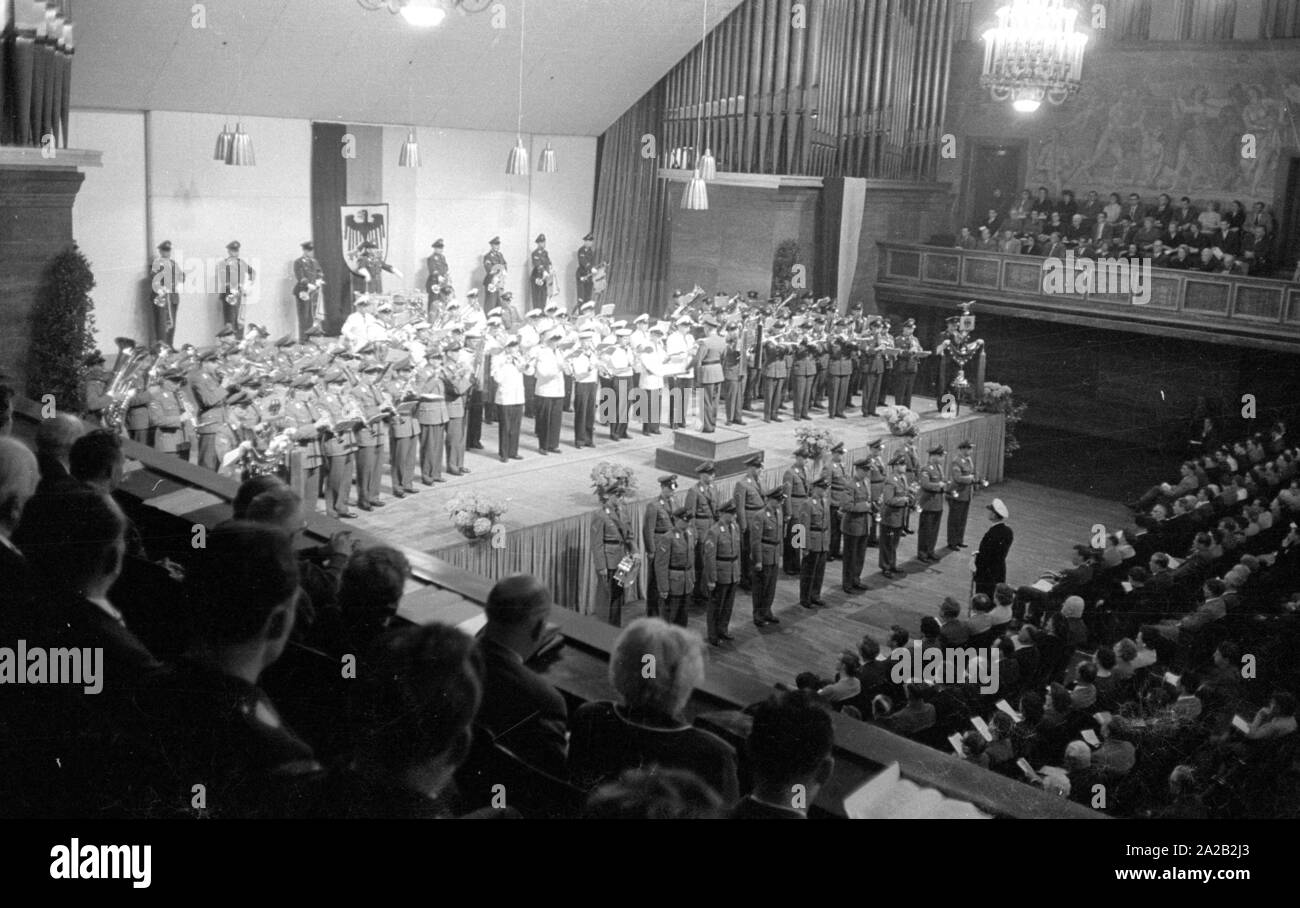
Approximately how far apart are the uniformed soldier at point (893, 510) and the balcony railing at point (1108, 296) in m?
6.32

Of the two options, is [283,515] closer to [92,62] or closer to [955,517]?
[955,517]

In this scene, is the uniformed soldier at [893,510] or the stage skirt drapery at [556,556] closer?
the stage skirt drapery at [556,556]

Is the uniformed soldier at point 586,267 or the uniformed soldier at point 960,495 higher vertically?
the uniformed soldier at point 586,267

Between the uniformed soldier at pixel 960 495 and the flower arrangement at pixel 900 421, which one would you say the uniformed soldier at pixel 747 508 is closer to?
the uniformed soldier at pixel 960 495

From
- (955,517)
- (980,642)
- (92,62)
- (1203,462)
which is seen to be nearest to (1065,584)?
(980,642)

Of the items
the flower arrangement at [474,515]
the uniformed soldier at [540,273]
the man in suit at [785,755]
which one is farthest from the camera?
the uniformed soldier at [540,273]

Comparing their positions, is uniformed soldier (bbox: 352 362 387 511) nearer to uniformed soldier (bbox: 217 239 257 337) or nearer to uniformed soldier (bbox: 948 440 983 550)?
uniformed soldier (bbox: 217 239 257 337)

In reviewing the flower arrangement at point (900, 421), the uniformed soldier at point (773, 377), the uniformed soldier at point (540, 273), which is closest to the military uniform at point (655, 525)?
the flower arrangement at point (900, 421)

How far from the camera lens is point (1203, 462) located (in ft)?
45.6

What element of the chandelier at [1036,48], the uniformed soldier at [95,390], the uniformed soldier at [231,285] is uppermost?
the chandelier at [1036,48]

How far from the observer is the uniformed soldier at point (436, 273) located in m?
18.0

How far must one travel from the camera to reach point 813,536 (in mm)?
11328

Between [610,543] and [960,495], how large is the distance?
15.6ft

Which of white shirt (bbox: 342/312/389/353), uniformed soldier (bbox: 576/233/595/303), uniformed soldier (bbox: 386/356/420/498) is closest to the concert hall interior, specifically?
uniformed soldier (bbox: 386/356/420/498)
